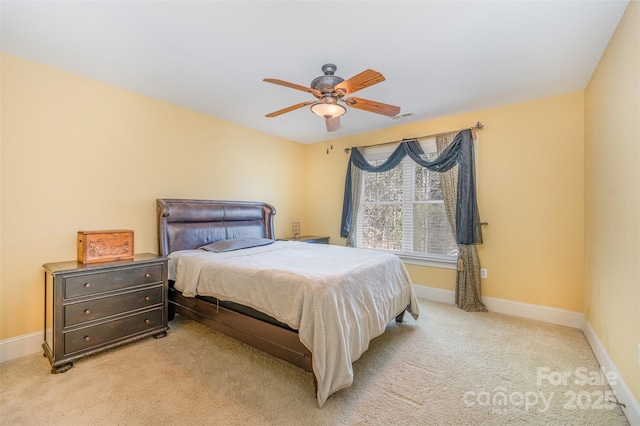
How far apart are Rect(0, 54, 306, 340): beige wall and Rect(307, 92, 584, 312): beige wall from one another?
3.57 metres

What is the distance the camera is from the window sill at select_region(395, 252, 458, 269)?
373 centimetres

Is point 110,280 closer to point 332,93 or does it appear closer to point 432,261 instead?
point 332,93

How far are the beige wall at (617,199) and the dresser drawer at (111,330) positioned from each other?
11.9ft

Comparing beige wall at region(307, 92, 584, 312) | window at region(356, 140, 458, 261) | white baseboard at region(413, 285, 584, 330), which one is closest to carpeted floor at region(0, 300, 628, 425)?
white baseboard at region(413, 285, 584, 330)

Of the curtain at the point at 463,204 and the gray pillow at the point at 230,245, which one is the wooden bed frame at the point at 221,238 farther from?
the curtain at the point at 463,204

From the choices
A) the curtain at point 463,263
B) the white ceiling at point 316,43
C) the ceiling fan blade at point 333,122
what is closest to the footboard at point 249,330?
the ceiling fan blade at point 333,122

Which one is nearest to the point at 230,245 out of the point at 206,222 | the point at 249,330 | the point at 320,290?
the point at 206,222

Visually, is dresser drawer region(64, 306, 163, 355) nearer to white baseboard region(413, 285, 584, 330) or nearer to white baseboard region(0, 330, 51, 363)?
white baseboard region(0, 330, 51, 363)

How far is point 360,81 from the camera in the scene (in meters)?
2.03

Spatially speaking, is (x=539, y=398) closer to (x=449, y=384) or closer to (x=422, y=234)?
(x=449, y=384)

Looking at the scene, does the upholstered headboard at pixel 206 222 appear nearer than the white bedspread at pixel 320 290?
No

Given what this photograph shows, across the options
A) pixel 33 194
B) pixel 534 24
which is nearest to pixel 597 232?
pixel 534 24

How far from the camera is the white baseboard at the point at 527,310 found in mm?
2984

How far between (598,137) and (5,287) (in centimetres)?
531
